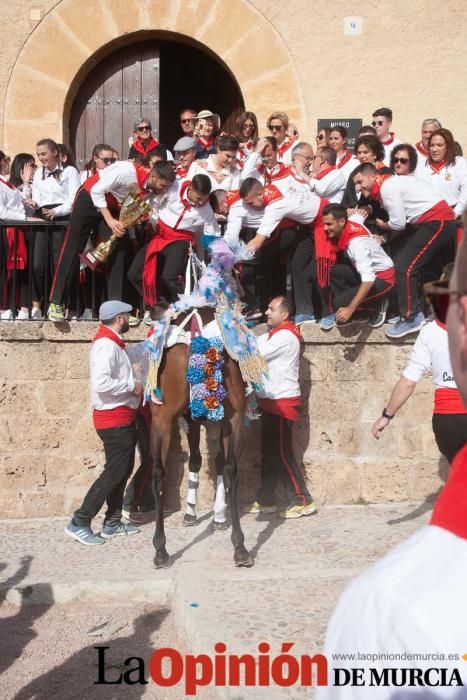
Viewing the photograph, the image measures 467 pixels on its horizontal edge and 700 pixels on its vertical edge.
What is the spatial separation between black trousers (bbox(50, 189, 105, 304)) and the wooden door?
3736mm

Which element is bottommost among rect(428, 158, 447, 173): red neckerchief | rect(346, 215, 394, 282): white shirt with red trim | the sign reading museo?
rect(346, 215, 394, 282): white shirt with red trim

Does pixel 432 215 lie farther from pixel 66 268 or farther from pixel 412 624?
pixel 412 624

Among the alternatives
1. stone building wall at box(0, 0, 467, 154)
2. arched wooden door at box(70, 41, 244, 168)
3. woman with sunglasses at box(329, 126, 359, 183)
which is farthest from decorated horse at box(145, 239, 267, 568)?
arched wooden door at box(70, 41, 244, 168)

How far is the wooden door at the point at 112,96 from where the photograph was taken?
11.0 meters

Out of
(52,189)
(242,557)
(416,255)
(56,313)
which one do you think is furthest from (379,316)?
(52,189)

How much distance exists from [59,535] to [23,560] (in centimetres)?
63

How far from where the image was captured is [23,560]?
21.1 feet

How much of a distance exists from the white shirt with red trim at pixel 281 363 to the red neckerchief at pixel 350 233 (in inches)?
40.1

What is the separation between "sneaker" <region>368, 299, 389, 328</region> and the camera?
303 inches

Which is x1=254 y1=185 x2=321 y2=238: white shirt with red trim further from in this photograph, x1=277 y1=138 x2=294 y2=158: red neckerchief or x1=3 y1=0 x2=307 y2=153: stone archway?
x1=3 y1=0 x2=307 y2=153: stone archway

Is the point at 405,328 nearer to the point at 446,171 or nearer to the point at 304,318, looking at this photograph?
the point at 304,318

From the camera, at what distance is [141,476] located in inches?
290

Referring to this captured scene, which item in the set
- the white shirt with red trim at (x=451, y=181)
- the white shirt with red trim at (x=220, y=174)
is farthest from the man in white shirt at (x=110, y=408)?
the white shirt with red trim at (x=451, y=181)

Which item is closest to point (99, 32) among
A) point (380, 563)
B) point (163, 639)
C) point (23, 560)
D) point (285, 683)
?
point (23, 560)
